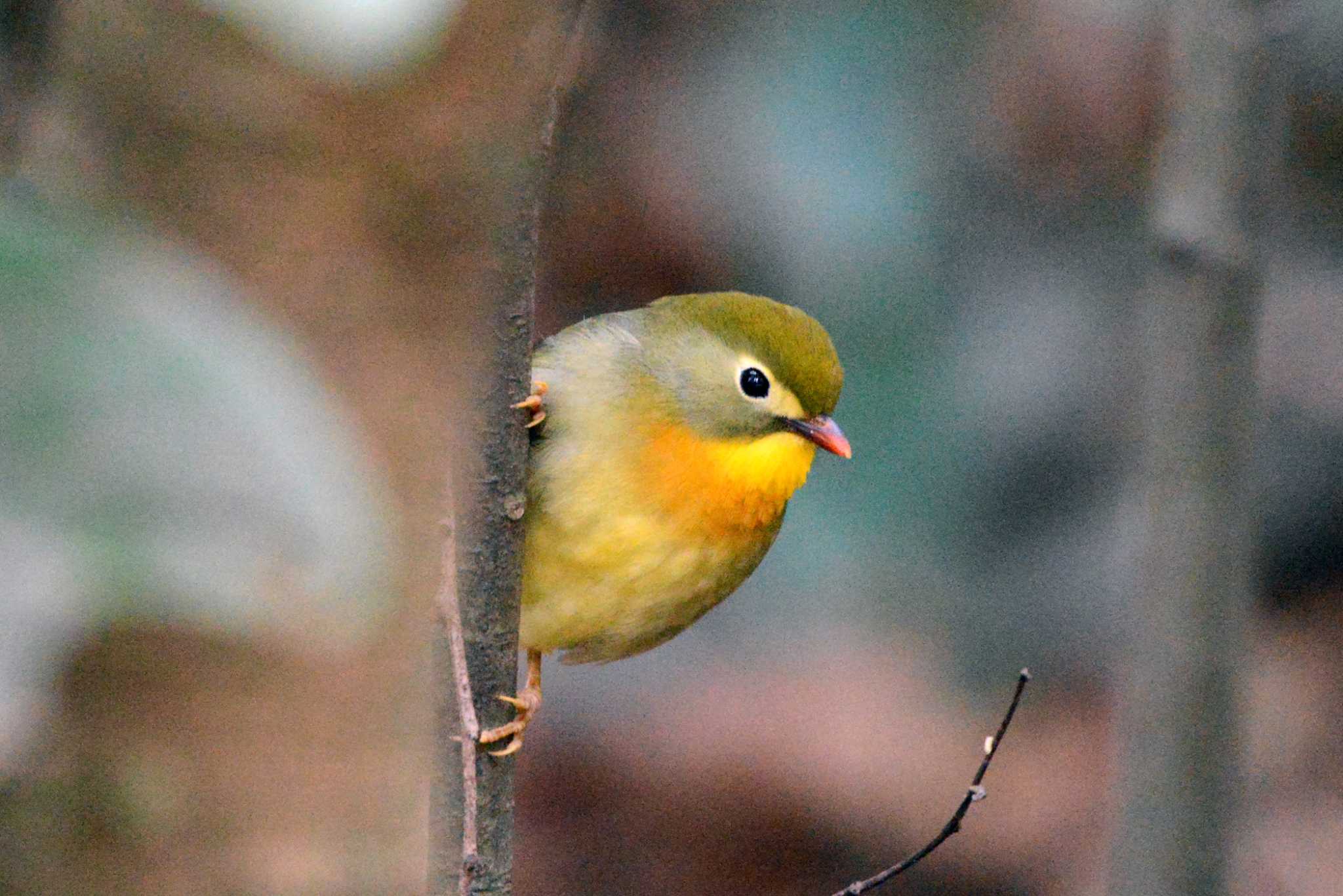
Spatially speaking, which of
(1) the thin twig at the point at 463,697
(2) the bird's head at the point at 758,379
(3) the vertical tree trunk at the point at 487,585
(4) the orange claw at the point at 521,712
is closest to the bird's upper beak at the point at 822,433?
(2) the bird's head at the point at 758,379

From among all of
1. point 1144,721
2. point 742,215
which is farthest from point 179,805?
point 742,215

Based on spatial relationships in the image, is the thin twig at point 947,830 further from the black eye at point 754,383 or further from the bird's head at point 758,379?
the black eye at point 754,383

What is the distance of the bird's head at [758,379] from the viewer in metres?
2.81

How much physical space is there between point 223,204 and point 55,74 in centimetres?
13

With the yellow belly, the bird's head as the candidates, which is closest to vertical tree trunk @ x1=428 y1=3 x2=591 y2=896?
the yellow belly

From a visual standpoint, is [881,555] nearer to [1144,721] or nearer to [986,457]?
[986,457]

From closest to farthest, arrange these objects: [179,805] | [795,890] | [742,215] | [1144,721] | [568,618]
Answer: [179,805], [1144,721], [568,618], [795,890], [742,215]

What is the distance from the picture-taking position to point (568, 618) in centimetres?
282

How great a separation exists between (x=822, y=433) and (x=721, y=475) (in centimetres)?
20

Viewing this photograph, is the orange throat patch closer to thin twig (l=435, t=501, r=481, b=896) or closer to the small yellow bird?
the small yellow bird

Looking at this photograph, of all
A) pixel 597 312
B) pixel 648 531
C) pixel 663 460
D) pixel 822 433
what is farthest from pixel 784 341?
pixel 597 312

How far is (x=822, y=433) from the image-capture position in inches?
110

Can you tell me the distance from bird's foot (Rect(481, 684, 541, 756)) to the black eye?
0.69 metres

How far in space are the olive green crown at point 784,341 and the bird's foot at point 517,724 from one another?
74cm
